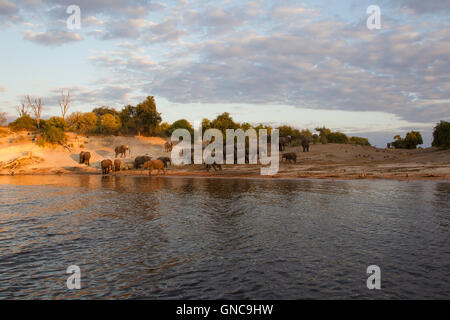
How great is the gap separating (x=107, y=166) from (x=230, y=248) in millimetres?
38493

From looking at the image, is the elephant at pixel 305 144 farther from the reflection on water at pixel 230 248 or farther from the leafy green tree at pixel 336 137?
the reflection on water at pixel 230 248

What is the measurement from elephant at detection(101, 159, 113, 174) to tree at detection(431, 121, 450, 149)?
4818 centimetres

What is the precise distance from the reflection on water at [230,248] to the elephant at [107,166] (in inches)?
995

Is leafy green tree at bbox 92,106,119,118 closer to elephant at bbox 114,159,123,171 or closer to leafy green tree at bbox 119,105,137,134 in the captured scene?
leafy green tree at bbox 119,105,137,134

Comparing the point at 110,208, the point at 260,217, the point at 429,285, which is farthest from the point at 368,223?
the point at 110,208

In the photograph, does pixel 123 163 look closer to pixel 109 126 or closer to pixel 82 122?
pixel 109 126

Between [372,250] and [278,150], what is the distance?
44568mm

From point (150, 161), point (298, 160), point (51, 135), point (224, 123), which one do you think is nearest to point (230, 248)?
point (150, 161)

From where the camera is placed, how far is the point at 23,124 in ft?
209

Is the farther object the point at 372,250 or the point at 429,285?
Answer: the point at 372,250

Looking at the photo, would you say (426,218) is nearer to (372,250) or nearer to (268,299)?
(372,250)

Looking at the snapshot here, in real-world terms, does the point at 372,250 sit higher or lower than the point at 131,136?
lower

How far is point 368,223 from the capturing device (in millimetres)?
13961

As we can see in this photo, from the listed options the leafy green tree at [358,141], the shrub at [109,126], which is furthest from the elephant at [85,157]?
the leafy green tree at [358,141]
